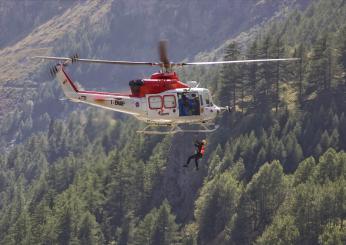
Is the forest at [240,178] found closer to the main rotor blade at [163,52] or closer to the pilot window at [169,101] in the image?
the pilot window at [169,101]

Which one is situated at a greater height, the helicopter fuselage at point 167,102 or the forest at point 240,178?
the helicopter fuselage at point 167,102

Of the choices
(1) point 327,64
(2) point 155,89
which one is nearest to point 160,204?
(1) point 327,64

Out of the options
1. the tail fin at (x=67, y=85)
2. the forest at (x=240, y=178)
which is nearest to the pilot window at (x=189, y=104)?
the tail fin at (x=67, y=85)

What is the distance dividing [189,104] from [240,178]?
8928 cm

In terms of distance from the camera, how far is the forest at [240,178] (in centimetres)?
13950

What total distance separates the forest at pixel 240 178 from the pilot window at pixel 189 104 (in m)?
61.5

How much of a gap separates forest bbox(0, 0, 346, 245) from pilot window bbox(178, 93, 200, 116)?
61.5m

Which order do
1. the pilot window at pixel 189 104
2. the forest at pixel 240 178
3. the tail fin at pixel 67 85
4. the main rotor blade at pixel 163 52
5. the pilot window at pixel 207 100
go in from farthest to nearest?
1. the forest at pixel 240 178
2. the tail fin at pixel 67 85
3. the pilot window at pixel 207 100
4. the pilot window at pixel 189 104
5. the main rotor blade at pixel 163 52

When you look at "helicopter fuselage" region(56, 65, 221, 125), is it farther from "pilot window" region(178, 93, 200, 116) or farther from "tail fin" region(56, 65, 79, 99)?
"tail fin" region(56, 65, 79, 99)

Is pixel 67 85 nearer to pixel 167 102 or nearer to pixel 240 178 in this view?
pixel 167 102

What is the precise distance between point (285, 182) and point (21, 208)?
69998 millimetres

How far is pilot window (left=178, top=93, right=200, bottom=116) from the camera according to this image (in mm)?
68750

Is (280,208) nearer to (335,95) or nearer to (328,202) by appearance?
(328,202)

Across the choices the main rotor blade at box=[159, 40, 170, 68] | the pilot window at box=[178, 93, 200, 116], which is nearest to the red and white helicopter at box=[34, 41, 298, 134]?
the pilot window at box=[178, 93, 200, 116]
